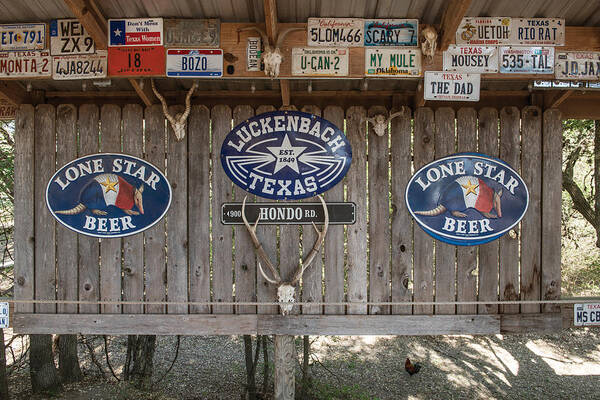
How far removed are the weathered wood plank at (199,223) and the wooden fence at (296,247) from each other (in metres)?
0.01

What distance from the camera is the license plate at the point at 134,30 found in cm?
292

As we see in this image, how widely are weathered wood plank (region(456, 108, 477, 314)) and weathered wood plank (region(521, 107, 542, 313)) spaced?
17.6 inches

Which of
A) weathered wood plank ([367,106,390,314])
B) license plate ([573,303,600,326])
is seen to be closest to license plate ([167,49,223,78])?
weathered wood plank ([367,106,390,314])

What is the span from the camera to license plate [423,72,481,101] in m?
2.96

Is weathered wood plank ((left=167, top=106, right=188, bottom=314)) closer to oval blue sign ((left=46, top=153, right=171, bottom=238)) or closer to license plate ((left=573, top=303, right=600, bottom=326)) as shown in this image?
oval blue sign ((left=46, top=153, right=171, bottom=238))

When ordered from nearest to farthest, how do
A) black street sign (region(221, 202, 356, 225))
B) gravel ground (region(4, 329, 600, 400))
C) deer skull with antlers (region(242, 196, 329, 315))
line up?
deer skull with antlers (region(242, 196, 329, 315)) → black street sign (region(221, 202, 356, 225)) → gravel ground (region(4, 329, 600, 400))

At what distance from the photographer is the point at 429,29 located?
2889 millimetres

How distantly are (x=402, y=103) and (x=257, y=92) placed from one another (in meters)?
1.34

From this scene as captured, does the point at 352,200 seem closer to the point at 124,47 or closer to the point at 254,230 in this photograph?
the point at 254,230

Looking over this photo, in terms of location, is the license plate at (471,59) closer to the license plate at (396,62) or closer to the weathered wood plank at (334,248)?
the license plate at (396,62)

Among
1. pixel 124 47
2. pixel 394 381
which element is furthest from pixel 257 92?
pixel 394 381

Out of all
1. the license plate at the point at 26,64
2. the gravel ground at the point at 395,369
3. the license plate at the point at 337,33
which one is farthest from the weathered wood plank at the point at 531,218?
the gravel ground at the point at 395,369

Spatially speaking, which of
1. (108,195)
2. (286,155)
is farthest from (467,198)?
(108,195)

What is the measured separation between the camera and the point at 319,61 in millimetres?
2977
